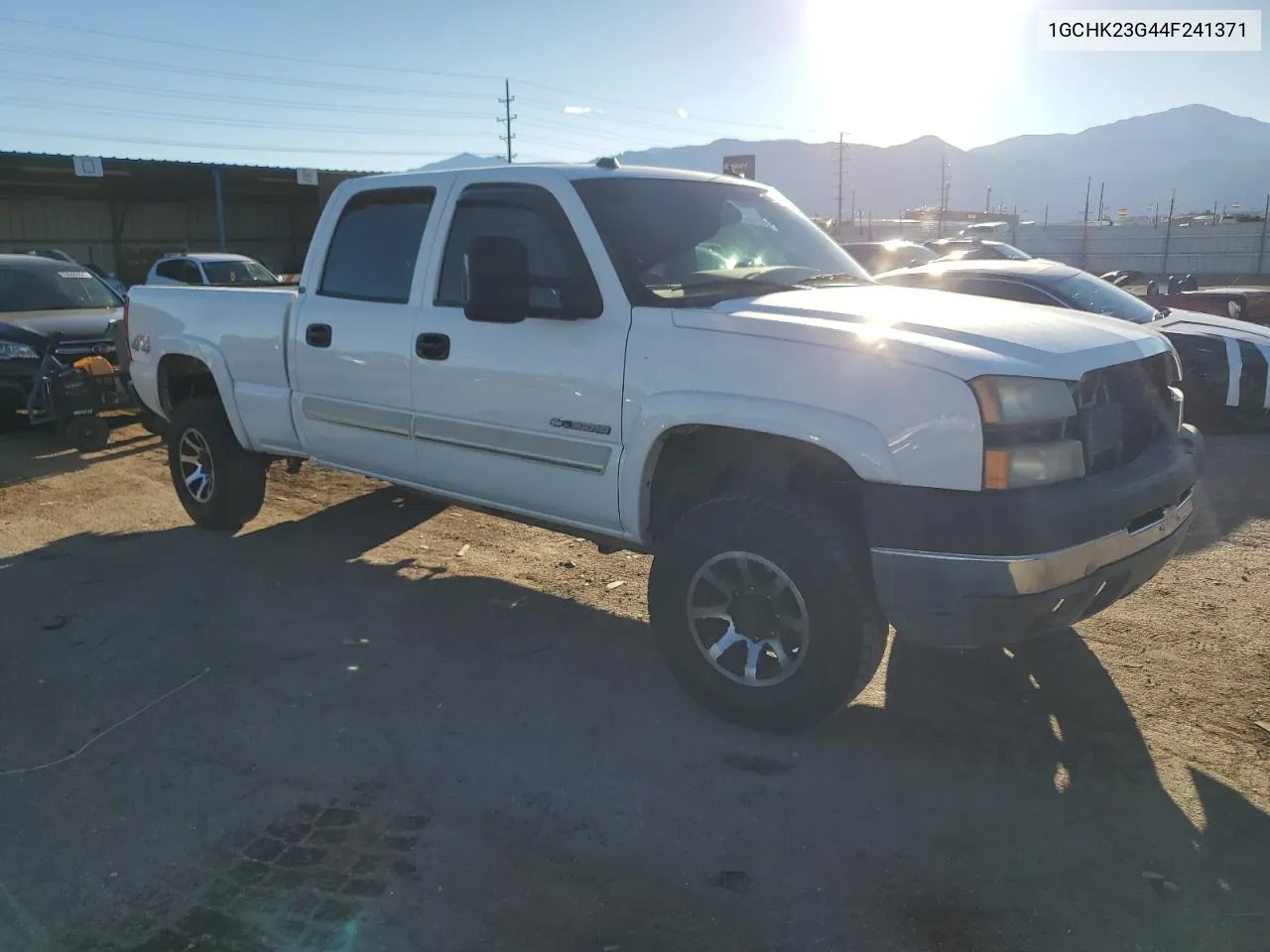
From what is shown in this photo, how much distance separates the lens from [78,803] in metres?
3.24

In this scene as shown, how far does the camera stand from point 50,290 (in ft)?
35.5

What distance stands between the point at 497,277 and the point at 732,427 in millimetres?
1138

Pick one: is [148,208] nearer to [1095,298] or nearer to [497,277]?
[1095,298]

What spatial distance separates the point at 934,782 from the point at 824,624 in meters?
0.65

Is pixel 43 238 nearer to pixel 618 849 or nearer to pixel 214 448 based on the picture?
pixel 214 448

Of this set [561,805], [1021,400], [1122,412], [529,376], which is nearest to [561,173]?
[529,376]

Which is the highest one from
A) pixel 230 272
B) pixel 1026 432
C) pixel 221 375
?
pixel 230 272

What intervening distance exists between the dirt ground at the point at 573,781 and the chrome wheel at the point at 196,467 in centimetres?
95

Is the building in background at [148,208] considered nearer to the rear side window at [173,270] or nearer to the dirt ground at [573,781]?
the rear side window at [173,270]

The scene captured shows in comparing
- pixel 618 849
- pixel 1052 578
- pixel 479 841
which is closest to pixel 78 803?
pixel 479 841

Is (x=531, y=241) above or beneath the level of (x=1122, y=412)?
above

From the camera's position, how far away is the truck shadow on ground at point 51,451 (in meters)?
8.27

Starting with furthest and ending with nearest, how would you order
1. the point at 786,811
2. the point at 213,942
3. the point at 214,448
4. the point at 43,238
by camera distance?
1. the point at 43,238
2. the point at 214,448
3. the point at 786,811
4. the point at 213,942

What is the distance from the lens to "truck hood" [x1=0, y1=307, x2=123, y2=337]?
970cm
